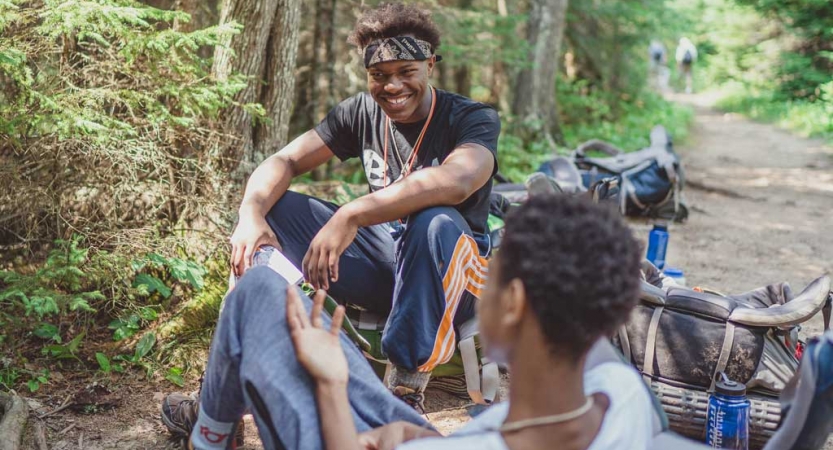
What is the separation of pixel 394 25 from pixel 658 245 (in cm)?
262

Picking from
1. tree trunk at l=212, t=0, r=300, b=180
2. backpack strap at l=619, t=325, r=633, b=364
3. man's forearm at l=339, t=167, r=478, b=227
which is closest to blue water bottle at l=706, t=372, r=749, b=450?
backpack strap at l=619, t=325, r=633, b=364

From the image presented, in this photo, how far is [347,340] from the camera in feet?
6.84

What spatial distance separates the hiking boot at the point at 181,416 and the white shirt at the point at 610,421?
56.7 inches

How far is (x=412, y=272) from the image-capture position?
2.91m

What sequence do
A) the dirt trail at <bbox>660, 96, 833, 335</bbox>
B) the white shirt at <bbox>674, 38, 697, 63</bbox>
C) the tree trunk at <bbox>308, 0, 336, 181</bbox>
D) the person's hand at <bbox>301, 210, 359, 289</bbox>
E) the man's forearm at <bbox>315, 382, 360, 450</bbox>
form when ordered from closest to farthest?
the man's forearm at <bbox>315, 382, 360, 450</bbox> → the person's hand at <bbox>301, 210, 359, 289</bbox> → the dirt trail at <bbox>660, 96, 833, 335</bbox> → the tree trunk at <bbox>308, 0, 336, 181</bbox> → the white shirt at <bbox>674, 38, 697, 63</bbox>

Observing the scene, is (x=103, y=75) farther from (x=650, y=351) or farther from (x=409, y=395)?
(x=650, y=351)

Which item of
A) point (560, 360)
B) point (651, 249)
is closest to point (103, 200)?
point (560, 360)

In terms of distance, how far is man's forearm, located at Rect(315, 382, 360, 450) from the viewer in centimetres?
181

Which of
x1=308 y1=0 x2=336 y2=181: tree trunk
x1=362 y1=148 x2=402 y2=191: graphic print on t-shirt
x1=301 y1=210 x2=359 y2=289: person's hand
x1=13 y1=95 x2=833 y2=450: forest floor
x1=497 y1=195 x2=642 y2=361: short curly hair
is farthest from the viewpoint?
x1=308 y1=0 x2=336 y2=181: tree trunk

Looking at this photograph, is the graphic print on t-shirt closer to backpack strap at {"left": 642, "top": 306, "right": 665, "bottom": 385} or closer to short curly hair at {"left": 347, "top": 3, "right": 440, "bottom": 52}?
short curly hair at {"left": 347, "top": 3, "right": 440, "bottom": 52}

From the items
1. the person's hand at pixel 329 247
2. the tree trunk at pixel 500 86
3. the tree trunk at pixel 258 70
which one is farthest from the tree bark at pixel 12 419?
the tree trunk at pixel 500 86

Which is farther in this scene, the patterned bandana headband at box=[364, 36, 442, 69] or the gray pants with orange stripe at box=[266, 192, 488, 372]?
the patterned bandana headband at box=[364, 36, 442, 69]

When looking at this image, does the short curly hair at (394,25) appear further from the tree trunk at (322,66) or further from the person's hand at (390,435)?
the tree trunk at (322,66)

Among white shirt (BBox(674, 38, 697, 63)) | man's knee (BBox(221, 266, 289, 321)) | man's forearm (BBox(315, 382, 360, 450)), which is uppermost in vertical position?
white shirt (BBox(674, 38, 697, 63))
